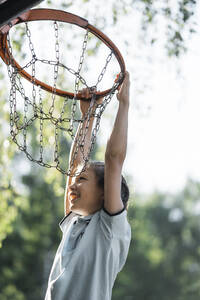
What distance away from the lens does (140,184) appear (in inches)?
772

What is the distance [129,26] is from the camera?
14.7 feet

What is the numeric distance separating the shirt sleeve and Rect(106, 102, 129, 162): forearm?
0.27 m

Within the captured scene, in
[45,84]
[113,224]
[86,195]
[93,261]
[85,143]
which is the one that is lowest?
[93,261]

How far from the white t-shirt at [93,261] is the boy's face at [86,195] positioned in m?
0.08

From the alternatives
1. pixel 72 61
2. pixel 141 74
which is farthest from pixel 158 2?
pixel 72 61

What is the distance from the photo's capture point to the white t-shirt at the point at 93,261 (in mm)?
2227

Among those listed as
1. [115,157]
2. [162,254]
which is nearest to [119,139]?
[115,157]

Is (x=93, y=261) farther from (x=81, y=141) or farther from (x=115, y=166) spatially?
(x=81, y=141)

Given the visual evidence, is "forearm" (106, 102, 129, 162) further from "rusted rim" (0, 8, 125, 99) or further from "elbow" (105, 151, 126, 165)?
"rusted rim" (0, 8, 125, 99)

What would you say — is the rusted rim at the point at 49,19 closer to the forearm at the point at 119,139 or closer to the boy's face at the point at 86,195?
the forearm at the point at 119,139

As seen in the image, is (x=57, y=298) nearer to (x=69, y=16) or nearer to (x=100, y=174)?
(x=100, y=174)

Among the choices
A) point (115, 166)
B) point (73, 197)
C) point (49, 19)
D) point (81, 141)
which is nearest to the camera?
point (115, 166)

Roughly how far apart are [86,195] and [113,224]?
0.83 ft

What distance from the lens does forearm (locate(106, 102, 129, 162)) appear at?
2262 mm
